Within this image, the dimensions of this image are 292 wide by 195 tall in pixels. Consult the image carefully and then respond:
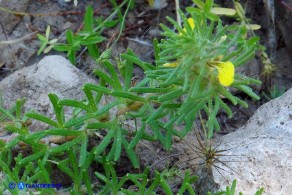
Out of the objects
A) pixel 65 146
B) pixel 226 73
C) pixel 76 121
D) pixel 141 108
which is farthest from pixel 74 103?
pixel 226 73

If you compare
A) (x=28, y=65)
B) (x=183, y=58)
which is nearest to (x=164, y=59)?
(x=183, y=58)

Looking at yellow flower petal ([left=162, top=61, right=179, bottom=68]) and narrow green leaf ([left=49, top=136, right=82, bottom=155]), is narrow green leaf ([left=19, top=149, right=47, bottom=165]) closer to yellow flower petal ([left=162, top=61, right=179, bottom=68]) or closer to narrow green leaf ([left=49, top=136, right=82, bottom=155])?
narrow green leaf ([left=49, top=136, right=82, bottom=155])

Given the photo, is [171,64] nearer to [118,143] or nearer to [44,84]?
[118,143]

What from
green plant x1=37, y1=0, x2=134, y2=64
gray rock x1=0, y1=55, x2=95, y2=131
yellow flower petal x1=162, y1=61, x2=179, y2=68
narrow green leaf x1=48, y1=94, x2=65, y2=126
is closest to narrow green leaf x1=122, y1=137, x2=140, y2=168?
narrow green leaf x1=48, y1=94, x2=65, y2=126

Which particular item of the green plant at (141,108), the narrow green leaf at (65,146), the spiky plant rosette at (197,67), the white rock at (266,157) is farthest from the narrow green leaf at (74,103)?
the white rock at (266,157)

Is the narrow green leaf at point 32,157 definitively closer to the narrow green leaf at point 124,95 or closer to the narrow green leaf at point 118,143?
the narrow green leaf at point 118,143

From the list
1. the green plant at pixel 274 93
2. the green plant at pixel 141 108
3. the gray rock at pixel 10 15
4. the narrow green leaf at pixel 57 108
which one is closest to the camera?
the green plant at pixel 141 108
